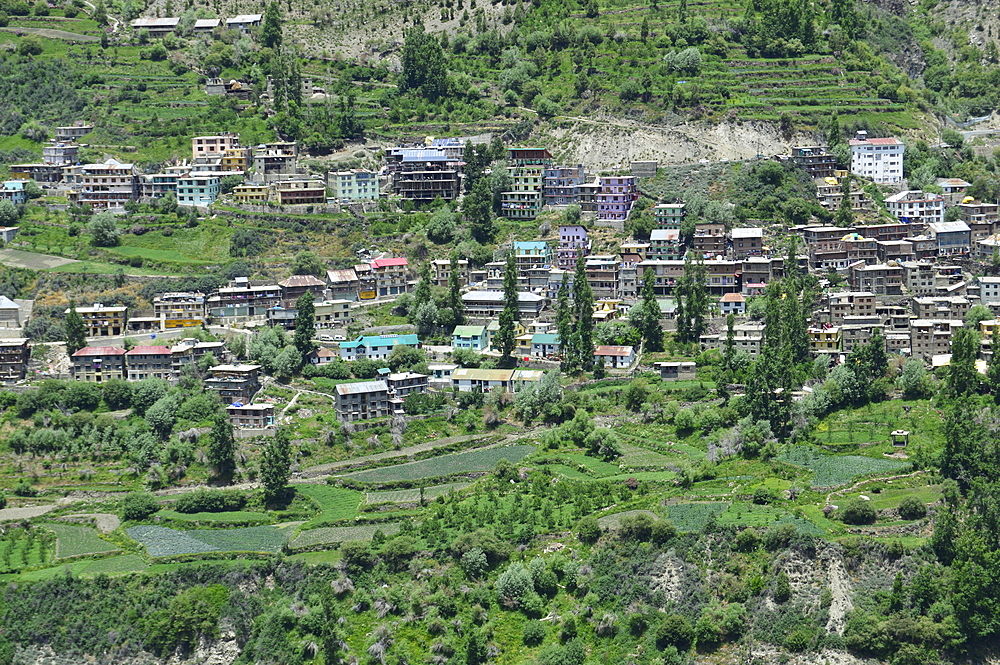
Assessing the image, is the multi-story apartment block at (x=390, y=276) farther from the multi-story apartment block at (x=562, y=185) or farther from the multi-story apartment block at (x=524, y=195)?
the multi-story apartment block at (x=562, y=185)

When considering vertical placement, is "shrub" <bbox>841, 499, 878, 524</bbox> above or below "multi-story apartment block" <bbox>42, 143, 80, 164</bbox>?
below

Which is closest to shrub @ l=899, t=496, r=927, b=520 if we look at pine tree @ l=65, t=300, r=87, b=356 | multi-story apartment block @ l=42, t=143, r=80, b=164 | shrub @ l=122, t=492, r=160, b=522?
shrub @ l=122, t=492, r=160, b=522

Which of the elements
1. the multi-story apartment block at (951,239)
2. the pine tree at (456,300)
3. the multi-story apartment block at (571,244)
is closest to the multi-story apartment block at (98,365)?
the pine tree at (456,300)

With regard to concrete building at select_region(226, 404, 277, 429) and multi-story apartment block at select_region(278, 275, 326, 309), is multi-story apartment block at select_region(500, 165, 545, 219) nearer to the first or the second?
multi-story apartment block at select_region(278, 275, 326, 309)

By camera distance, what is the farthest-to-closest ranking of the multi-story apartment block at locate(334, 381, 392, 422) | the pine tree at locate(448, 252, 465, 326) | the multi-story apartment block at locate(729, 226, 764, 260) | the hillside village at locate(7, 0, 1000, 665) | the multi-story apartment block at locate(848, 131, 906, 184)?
the multi-story apartment block at locate(848, 131, 906, 184)
the multi-story apartment block at locate(729, 226, 764, 260)
the pine tree at locate(448, 252, 465, 326)
the multi-story apartment block at locate(334, 381, 392, 422)
the hillside village at locate(7, 0, 1000, 665)

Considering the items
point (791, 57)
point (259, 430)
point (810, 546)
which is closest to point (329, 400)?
point (259, 430)

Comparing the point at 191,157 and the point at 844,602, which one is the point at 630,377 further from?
the point at 191,157
